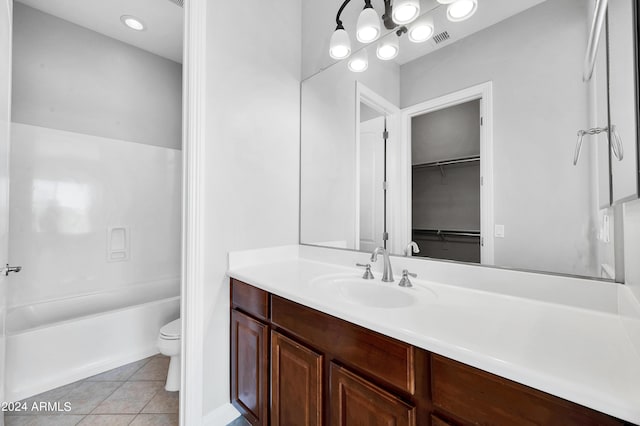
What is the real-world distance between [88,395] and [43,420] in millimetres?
225

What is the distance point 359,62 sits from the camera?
158cm

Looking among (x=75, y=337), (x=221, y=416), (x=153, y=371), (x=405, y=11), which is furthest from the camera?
(x=153, y=371)

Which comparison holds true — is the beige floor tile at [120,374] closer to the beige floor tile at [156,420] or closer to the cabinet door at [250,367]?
the beige floor tile at [156,420]

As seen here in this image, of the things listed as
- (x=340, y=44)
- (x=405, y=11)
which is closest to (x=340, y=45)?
(x=340, y=44)

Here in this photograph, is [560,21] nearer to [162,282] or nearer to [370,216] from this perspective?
[370,216]

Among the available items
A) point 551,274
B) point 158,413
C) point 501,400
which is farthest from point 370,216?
point 158,413

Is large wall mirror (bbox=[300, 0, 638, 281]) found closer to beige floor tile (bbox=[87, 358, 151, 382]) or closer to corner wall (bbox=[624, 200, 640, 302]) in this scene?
corner wall (bbox=[624, 200, 640, 302])

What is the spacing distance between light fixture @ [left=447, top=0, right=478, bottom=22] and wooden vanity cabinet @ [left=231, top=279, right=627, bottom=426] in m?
1.39

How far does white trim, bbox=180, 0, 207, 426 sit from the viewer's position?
1.33 m

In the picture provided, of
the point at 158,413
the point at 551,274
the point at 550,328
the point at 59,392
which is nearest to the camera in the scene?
the point at 550,328

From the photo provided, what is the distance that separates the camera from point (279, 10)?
5.79 feet

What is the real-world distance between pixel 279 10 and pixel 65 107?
1.97 metres

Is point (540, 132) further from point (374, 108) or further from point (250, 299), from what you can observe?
point (250, 299)

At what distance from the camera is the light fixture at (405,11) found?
1.26 m
